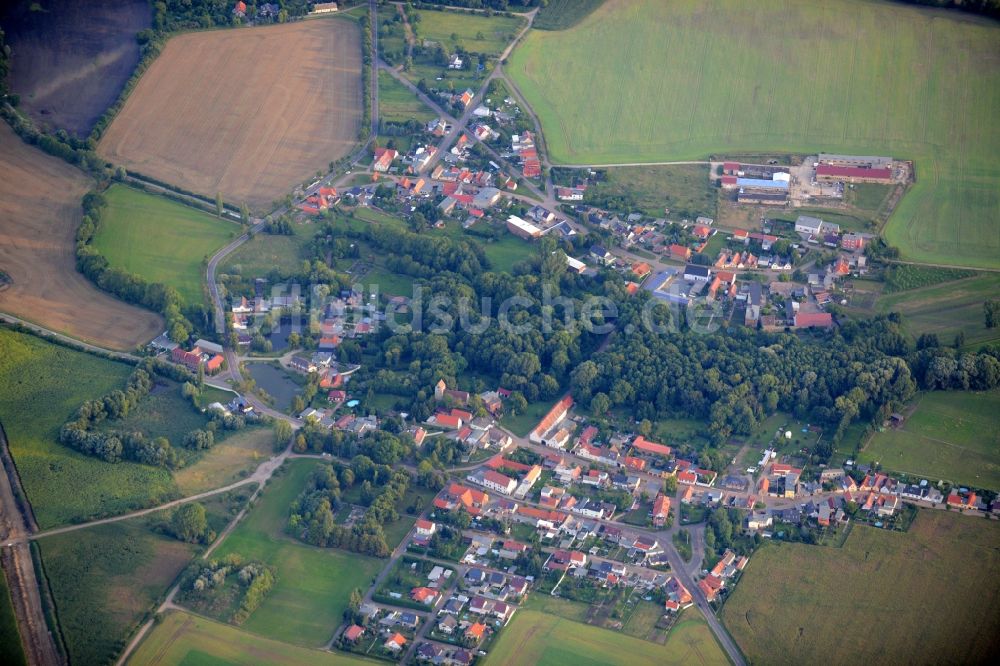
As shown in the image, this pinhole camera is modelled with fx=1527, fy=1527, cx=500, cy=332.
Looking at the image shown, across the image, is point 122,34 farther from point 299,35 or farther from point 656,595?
point 656,595

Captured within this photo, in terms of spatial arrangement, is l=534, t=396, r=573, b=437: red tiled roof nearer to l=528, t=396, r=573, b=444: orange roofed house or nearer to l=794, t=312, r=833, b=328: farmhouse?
l=528, t=396, r=573, b=444: orange roofed house

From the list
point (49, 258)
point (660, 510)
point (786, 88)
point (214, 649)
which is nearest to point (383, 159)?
point (49, 258)

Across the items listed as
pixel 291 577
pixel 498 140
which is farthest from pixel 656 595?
pixel 498 140

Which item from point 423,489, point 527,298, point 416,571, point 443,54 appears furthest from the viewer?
point 443,54

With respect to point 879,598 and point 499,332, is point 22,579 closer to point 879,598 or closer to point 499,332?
point 499,332

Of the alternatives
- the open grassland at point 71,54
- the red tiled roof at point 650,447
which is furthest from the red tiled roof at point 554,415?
the open grassland at point 71,54

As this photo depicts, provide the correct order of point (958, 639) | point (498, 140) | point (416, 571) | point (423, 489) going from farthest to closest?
point (498, 140) < point (423, 489) < point (416, 571) < point (958, 639)

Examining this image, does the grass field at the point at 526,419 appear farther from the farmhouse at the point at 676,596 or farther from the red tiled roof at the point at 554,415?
the farmhouse at the point at 676,596
